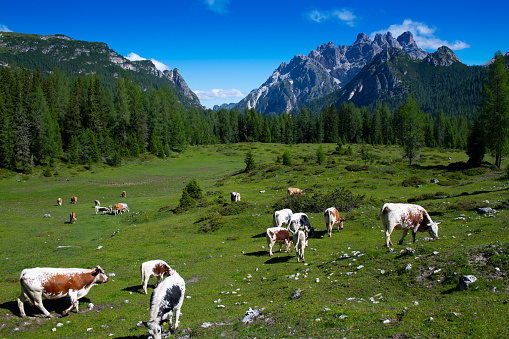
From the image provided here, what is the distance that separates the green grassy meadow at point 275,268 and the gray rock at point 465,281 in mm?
174

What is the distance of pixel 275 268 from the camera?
16.2 m

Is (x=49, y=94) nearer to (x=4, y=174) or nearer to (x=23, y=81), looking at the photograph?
(x=23, y=81)

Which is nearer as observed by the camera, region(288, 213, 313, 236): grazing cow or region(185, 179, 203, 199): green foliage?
region(288, 213, 313, 236): grazing cow

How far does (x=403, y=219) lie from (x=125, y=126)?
110038mm

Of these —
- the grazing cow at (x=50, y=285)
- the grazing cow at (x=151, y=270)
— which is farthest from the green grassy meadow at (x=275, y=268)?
the grazing cow at (x=151, y=270)

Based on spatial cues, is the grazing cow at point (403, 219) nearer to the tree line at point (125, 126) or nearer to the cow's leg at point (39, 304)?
the cow's leg at point (39, 304)

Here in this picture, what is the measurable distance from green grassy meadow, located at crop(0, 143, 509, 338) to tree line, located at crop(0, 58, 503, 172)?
4296 cm

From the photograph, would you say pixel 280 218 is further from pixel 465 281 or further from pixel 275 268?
pixel 465 281

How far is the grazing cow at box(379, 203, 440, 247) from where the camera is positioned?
50.1ft

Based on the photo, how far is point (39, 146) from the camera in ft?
266

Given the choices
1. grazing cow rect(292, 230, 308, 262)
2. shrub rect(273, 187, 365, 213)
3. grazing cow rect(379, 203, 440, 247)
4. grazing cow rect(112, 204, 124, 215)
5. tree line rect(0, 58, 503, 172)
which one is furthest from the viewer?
tree line rect(0, 58, 503, 172)

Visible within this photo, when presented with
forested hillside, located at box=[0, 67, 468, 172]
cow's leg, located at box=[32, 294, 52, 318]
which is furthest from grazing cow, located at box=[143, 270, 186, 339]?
forested hillside, located at box=[0, 67, 468, 172]

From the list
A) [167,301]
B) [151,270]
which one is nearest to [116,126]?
[151,270]

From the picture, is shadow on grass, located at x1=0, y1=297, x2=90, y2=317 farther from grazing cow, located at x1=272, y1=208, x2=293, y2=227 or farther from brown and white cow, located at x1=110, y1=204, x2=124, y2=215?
brown and white cow, located at x1=110, y1=204, x2=124, y2=215
